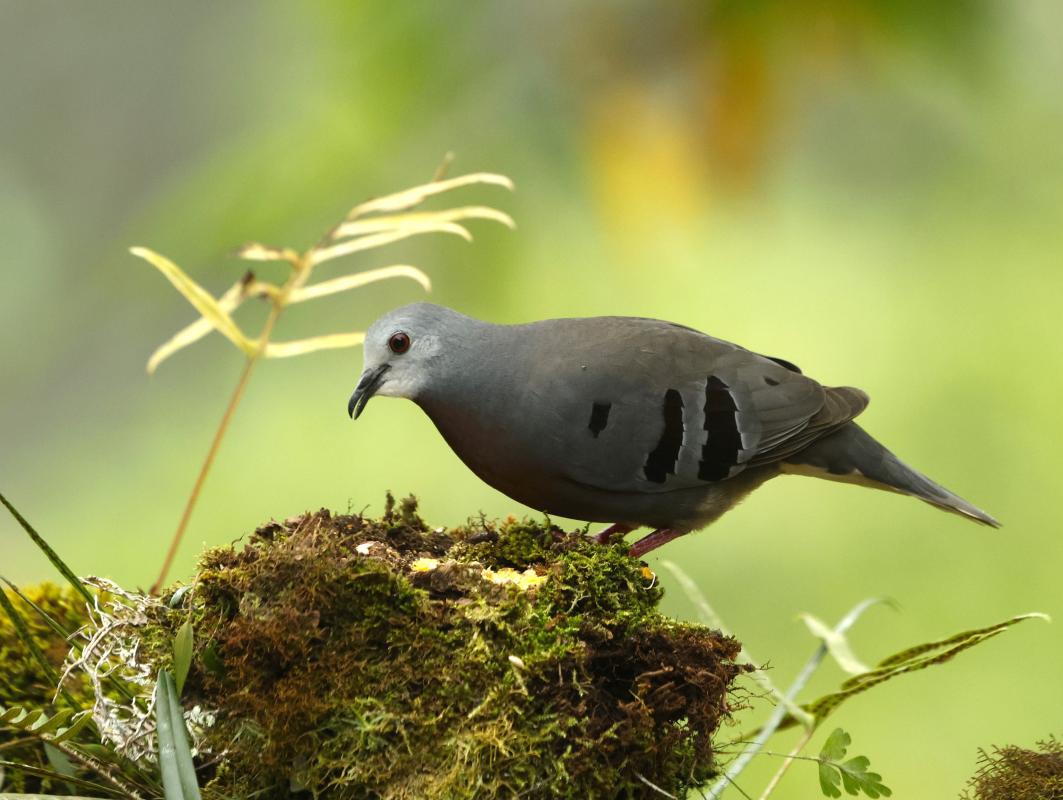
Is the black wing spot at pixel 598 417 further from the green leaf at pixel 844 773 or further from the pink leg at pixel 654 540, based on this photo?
the green leaf at pixel 844 773

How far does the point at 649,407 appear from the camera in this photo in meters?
2.83

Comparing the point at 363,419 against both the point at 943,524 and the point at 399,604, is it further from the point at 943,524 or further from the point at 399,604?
the point at 399,604

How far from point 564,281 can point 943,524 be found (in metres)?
2.17

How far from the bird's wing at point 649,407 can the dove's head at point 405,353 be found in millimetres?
235

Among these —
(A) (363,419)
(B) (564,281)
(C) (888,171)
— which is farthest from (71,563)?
(C) (888,171)

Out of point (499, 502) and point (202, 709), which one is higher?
point (499, 502)

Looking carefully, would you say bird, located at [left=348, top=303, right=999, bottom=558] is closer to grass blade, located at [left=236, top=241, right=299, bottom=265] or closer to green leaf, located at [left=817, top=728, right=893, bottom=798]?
grass blade, located at [left=236, top=241, right=299, bottom=265]

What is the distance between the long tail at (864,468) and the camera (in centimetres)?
324

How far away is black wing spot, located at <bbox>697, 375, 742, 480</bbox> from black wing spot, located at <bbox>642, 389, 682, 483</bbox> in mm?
76

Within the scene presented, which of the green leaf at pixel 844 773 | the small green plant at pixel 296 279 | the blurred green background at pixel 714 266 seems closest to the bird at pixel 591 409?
the small green plant at pixel 296 279

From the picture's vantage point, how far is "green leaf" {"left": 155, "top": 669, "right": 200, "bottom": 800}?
5.77ft

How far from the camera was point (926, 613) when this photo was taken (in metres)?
5.02

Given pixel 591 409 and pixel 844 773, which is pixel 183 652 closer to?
pixel 844 773

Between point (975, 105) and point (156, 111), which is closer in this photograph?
point (975, 105)
